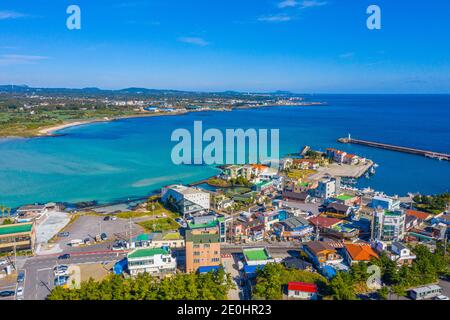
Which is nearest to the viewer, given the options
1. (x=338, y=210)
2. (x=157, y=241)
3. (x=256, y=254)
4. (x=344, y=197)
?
(x=256, y=254)

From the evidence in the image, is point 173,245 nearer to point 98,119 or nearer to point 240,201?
point 240,201

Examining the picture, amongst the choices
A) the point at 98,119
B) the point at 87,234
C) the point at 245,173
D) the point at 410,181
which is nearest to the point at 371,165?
the point at 410,181

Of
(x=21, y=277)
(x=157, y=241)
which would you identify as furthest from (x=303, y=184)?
(x=21, y=277)

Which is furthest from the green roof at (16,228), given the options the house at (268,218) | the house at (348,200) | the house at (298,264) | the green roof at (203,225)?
the house at (348,200)

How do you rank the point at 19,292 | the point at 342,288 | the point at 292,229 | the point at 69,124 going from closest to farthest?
the point at 342,288 < the point at 19,292 < the point at 292,229 < the point at 69,124

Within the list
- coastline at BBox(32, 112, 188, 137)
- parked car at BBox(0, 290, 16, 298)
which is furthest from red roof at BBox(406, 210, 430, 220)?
coastline at BBox(32, 112, 188, 137)

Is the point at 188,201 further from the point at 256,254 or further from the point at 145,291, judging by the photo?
the point at 145,291

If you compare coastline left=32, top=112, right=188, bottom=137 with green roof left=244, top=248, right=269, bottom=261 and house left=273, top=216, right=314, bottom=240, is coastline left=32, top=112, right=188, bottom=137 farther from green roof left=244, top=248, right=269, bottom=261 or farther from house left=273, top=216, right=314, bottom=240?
green roof left=244, top=248, right=269, bottom=261
